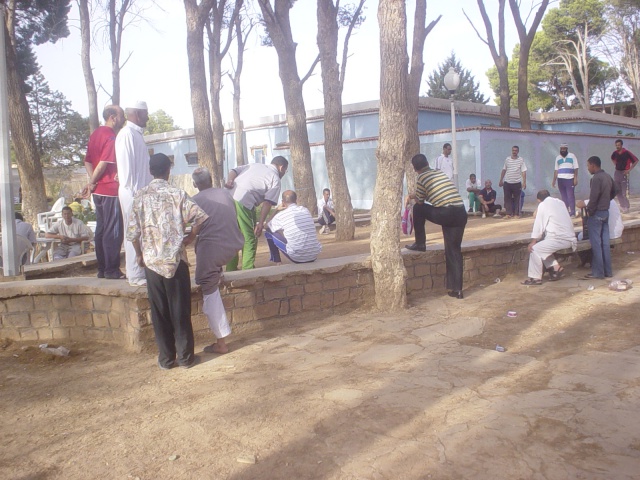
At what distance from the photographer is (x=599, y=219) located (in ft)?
25.2

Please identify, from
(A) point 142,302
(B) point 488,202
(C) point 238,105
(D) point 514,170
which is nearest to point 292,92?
(D) point 514,170

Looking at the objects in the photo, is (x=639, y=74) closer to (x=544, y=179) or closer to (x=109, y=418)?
(x=544, y=179)

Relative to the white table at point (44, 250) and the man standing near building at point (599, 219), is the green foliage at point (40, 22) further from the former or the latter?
the man standing near building at point (599, 219)

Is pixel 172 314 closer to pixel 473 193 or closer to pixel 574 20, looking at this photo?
pixel 473 193

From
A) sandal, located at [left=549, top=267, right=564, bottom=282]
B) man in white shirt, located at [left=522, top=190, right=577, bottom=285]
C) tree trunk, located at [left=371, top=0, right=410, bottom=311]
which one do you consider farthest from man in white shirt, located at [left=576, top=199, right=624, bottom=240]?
tree trunk, located at [left=371, top=0, right=410, bottom=311]

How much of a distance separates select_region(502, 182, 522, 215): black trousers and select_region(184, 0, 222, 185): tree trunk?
21.0 feet

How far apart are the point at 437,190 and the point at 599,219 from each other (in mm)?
2401

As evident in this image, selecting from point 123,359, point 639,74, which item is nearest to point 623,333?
point 123,359

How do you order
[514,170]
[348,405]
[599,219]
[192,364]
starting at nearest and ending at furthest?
[348,405] → [192,364] → [599,219] → [514,170]

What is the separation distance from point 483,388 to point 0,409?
10.4 ft

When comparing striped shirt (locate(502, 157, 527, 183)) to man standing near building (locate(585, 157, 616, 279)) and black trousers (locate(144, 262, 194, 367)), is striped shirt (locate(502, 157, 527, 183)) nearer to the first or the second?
man standing near building (locate(585, 157, 616, 279))

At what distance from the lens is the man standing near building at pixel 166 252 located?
175 inches

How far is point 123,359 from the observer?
16.3 feet

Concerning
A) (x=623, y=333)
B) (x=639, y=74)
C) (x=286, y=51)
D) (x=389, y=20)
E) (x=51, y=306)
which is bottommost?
(x=623, y=333)
